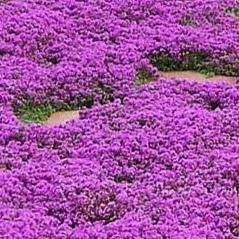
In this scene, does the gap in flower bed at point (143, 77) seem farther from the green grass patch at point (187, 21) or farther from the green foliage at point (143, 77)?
the green grass patch at point (187, 21)

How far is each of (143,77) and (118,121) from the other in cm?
154

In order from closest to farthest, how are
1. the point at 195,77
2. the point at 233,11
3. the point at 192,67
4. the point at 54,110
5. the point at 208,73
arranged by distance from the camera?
the point at 54,110
the point at 195,77
the point at 208,73
the point at 192,67
the point at 233,11

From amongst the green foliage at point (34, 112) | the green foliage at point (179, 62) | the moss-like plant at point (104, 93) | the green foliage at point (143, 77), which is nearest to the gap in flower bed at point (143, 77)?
the green foliage at point (143, 77)

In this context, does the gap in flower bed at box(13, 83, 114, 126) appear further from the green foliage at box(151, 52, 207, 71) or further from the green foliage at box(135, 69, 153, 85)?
the green foliage at box(151, 52, 207, 71)

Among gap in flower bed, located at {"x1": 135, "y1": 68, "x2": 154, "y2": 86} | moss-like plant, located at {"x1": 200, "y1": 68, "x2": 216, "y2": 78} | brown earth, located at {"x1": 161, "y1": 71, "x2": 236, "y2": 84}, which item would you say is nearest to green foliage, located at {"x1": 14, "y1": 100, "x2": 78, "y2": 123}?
gap in flower bed, located at {"x1": 135, "y1": 68, "x2": 154, "y2": 86}

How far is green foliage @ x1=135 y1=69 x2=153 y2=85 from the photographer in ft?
34.0

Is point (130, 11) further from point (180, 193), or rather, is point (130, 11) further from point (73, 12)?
point (180, 193)

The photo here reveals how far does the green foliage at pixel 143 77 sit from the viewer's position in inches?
408

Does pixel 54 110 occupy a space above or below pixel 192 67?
Result: below

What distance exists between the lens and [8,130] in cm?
888

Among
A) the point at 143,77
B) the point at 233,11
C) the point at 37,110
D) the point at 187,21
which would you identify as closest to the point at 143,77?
the point at 143,77

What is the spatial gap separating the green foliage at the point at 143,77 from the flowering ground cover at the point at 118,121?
0.01 meters

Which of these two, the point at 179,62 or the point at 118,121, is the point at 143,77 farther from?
the point at 118,121

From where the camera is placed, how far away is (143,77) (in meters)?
10.5
